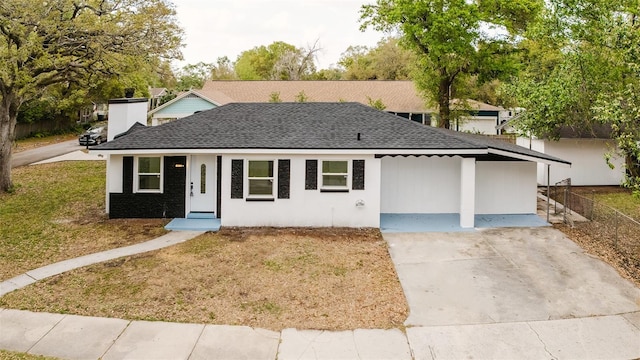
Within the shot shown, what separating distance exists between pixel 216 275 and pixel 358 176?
6.11m

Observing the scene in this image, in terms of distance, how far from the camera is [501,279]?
35.7 ft

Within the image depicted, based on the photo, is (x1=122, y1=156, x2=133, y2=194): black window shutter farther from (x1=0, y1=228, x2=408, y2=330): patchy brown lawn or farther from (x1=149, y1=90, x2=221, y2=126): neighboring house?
(x1=149, y1=90, x2=221, y2=126): neighboring house

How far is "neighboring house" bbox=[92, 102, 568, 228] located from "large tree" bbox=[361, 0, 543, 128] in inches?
390

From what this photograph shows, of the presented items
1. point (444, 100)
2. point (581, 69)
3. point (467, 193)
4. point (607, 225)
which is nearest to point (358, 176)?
point (467, 193)

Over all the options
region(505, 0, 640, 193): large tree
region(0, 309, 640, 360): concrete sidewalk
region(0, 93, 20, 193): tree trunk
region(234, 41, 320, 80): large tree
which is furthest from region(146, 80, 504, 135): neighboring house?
region(0, 309, 640, 360): concrete sidewalk

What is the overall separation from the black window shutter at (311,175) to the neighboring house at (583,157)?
14120 millimetres

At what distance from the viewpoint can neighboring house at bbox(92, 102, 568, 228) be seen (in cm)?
1506

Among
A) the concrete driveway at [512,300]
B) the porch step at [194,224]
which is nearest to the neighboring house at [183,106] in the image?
the porch step at [194,224]

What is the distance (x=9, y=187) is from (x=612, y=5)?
24727 millimetres

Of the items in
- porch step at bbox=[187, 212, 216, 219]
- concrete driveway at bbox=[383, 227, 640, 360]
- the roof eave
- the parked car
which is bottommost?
concrete driveway at bbox=[383, 227, 640, 360]

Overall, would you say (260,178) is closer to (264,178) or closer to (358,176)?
(264,178)

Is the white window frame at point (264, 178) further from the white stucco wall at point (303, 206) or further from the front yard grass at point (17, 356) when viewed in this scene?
the front yard grass at point (17, 356)

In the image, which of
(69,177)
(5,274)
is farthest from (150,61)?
(5,274)

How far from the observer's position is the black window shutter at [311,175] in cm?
1514
